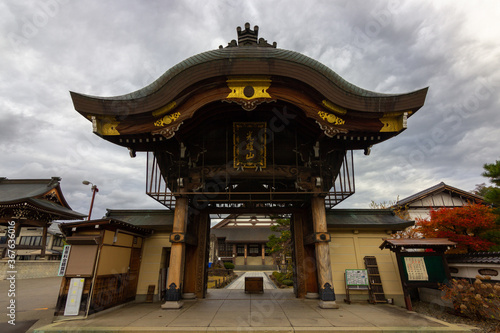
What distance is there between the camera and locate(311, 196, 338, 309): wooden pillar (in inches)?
335

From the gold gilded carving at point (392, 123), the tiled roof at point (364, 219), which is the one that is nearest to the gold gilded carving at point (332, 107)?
the gold gilded carving at point (392, 123)

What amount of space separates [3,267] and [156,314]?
71.6ft

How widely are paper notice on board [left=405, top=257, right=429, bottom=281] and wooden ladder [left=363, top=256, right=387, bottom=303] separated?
1.73 m

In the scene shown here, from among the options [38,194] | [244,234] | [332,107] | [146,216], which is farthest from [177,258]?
[244,234]

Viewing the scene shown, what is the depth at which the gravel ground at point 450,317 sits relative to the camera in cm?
643

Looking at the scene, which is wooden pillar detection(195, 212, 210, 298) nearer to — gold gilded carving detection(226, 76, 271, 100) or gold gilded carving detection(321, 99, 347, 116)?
gold gilded carving detection(226, 76, 271, 100)

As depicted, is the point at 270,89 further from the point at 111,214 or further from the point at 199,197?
the point at 111,214

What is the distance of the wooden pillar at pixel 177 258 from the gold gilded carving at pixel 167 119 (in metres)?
3.04

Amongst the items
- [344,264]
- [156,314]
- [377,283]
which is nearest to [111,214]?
[156,314]

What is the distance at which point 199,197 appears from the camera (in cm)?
1134

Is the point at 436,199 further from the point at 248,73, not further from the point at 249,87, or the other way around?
the point at 248,73

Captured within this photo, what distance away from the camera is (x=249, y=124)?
30.8 feet

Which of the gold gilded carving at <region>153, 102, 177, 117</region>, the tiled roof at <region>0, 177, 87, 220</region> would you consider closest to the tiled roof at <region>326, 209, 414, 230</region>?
the gold gilded carving at <region>153, 102, 177, 117</region>

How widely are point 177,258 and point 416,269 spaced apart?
29.2ft
